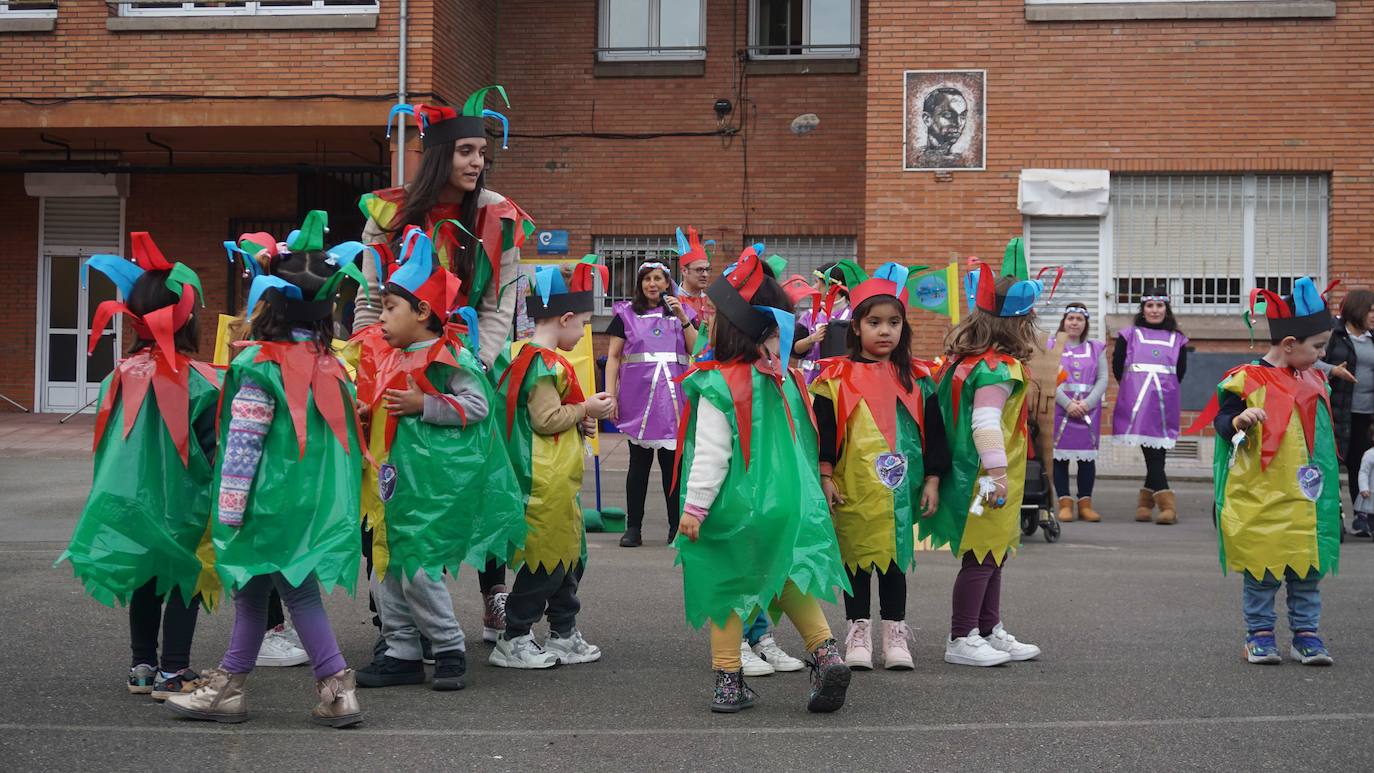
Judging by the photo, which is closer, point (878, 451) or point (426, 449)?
point (426, 449)

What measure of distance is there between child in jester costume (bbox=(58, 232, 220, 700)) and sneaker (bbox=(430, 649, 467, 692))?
894mm

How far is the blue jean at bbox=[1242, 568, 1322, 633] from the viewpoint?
254 inches

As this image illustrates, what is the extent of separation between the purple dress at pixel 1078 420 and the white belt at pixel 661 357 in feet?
10.7

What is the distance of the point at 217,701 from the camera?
16.8 ft

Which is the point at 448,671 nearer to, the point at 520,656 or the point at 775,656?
the point at 520,656

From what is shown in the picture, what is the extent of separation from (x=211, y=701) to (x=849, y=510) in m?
2.56

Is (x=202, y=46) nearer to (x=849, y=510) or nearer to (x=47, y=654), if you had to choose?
(x=47, y=654)

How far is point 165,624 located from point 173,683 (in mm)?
Answer: 228

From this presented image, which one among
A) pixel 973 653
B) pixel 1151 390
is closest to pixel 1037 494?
pixel 1151 390

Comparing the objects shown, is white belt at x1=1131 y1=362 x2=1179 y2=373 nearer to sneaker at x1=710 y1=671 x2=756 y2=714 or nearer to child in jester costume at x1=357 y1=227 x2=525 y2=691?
sneaker at x1=710 y1=671 x2=756 y2=714

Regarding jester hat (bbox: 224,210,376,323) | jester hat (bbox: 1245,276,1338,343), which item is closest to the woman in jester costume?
jester hat (bbox: 224,210,376,323)

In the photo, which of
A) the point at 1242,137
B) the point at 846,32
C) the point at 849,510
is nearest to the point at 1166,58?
the point at 1242,137

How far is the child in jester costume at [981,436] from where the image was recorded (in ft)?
20.4

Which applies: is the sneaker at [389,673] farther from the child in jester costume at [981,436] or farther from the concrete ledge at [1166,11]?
the concrete ledge at [1166,11]
